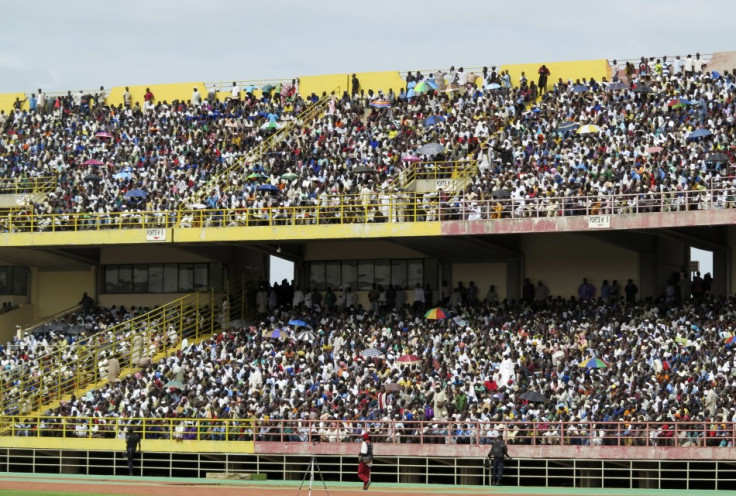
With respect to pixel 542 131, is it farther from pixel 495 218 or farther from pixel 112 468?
pixel 112 468

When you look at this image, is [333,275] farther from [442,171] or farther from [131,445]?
[131,445]

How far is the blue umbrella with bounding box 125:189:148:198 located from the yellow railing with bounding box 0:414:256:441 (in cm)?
914

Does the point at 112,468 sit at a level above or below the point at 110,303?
below

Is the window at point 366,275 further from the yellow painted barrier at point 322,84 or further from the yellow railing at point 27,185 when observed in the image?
the yellow railing at point 27,185

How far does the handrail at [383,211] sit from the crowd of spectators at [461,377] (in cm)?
284

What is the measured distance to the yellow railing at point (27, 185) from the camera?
5381cm

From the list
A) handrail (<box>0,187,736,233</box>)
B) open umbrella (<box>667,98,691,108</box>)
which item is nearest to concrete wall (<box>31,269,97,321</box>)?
handrail (<box>0,187,736,233</box>)

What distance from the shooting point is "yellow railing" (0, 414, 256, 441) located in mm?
40594

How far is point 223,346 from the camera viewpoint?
45.7 meters

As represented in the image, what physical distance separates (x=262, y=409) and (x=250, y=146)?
14494 mm

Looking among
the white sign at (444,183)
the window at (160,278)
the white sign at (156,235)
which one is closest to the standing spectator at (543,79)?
the white sign at (444,183)

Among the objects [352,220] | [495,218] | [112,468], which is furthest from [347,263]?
[112,468]

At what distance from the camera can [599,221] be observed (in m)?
43.0

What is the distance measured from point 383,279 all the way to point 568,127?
7.62m
